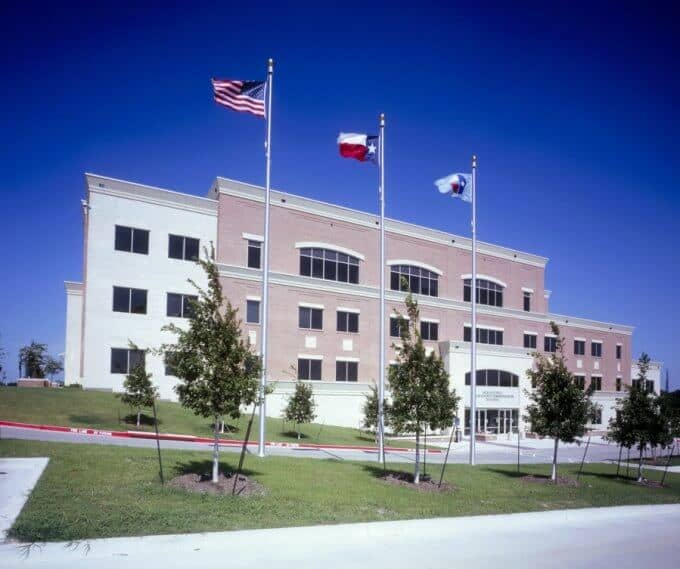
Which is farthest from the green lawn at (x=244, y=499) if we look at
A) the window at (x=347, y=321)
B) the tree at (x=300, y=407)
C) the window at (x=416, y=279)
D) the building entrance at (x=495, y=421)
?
the window at (x=416, y=279)

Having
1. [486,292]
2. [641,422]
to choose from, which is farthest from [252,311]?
[486,292]

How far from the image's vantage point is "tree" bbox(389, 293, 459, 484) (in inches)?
656

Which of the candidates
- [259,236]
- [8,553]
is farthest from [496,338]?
[8,553]

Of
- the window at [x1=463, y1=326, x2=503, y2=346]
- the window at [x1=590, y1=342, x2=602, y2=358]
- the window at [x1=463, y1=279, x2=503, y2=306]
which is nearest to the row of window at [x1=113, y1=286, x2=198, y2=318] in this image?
the window at [x1=463, y1=326, x2=503, y2=346]

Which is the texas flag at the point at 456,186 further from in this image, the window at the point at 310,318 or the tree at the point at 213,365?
the window at the point at 310,318

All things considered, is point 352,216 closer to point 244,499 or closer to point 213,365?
point 213,365

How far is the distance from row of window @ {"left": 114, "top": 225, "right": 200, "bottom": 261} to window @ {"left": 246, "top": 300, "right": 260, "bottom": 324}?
4986mm

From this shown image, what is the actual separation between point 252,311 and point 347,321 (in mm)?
7983

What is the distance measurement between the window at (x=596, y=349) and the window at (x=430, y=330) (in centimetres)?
2565

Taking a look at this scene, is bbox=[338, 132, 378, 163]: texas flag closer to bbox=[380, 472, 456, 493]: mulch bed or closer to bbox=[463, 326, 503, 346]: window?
bbox=[380, 472, 456, 493]: mulch bed

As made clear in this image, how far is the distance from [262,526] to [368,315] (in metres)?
34.0

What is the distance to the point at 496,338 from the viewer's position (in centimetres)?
5481

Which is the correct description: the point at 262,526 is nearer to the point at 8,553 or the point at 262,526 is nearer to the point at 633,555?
the point at 8,553

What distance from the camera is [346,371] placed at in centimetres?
4331
